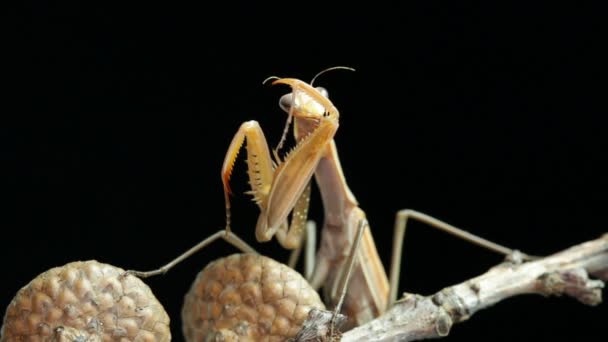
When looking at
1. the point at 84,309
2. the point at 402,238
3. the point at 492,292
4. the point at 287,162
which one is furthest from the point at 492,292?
the point at 84,309

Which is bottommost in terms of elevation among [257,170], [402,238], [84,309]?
[84,309]

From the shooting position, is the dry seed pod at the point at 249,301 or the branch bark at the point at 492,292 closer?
the dry seed pod at the point at 249,301

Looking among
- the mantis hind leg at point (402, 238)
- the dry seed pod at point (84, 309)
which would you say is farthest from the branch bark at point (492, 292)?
the dry seed pod at point (84, 309)

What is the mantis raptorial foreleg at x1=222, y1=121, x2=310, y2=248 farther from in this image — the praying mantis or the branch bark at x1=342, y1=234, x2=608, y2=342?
the branch bark at x1=342, y1=234, x2=608, y2=342

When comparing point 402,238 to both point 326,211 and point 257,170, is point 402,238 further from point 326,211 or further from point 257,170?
point 257,170

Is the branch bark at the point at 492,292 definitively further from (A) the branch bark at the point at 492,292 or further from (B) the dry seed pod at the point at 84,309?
(B) the dry seed pod at the point at 84,309

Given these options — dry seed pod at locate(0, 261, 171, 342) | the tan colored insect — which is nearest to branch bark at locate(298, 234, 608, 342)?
the tan colored insect
